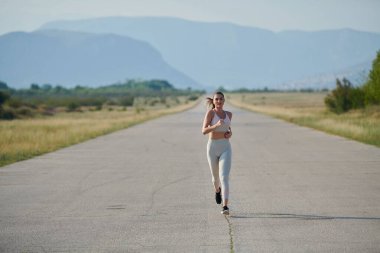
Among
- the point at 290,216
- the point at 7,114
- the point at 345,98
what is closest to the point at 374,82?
the point at 345,98

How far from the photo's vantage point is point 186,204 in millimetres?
11711

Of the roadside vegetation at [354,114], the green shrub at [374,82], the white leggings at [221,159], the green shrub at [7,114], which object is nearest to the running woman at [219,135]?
the white leggings at [221,159]

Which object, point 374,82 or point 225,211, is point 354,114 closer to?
point 374,82

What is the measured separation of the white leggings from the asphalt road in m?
0.51

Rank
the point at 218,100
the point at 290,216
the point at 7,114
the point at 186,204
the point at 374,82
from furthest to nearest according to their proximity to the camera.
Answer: the point at 7,114, the point at 374,82, the point at 186,204, the point at 218,100, the point at 290,216

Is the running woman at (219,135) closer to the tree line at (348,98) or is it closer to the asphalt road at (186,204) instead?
the asphalt road at (186,204)

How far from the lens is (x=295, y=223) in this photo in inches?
385

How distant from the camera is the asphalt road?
28.2 ft

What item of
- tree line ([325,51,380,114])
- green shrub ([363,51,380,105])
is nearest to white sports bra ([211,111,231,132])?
green shrub ([363,51,380,105])

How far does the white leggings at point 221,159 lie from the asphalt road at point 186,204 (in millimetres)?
511

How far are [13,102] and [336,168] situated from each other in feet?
194

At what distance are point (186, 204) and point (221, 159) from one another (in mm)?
1372

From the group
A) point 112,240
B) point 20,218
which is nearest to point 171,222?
point 112,240

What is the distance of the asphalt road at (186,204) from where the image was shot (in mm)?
8609
